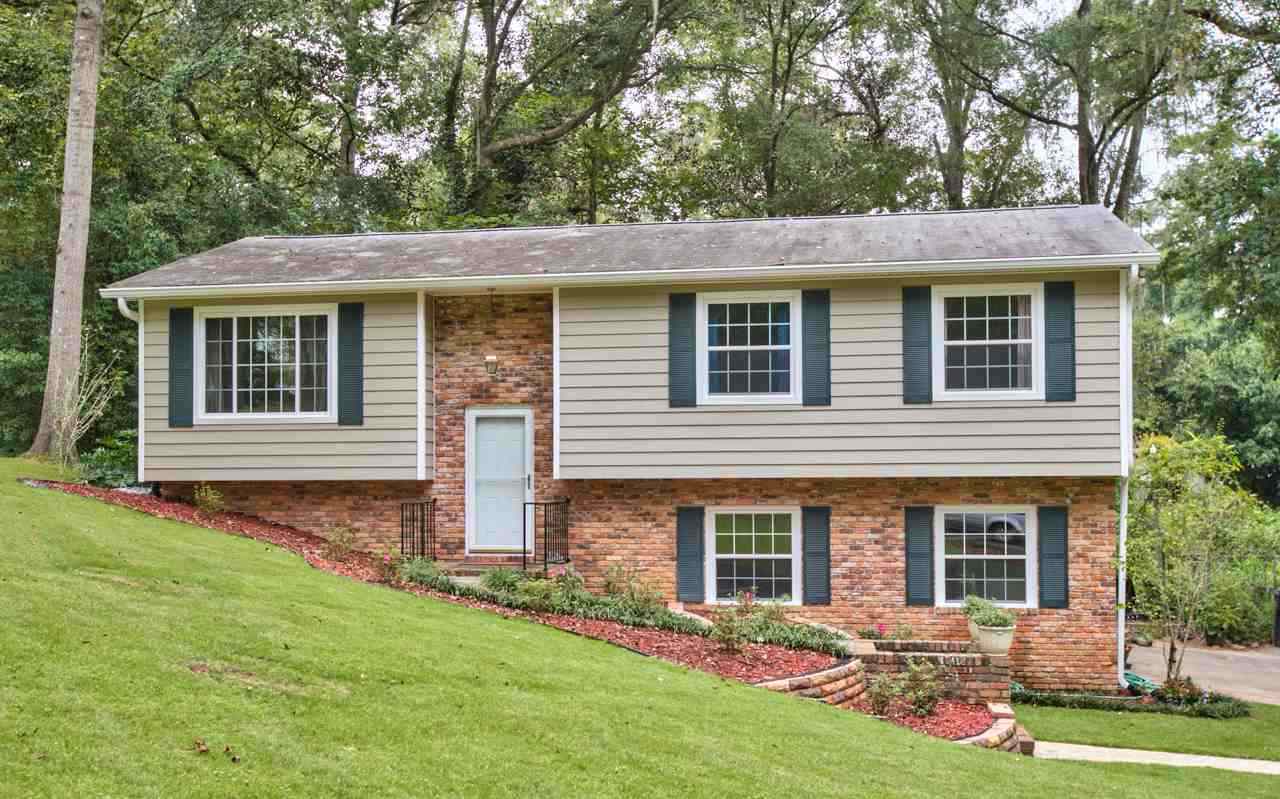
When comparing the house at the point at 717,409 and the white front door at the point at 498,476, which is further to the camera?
the white front door at the point at 498,476

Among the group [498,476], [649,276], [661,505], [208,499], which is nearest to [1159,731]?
[661,505]

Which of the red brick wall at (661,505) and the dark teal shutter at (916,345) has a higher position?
the dark teal shutter at (916,345)

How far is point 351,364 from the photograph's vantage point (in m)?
12.9

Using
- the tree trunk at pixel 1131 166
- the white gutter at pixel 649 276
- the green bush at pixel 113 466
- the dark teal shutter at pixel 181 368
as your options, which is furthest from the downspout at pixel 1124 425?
the green bush at pixel 113 466

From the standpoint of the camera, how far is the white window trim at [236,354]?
13.0 m

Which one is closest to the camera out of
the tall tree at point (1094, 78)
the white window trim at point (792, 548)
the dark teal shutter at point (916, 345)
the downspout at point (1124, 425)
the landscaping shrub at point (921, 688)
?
the landscaping shrub at point (921, 688)

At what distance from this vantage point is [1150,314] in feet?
92.6

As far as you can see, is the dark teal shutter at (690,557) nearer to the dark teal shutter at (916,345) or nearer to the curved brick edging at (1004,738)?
the dark teal shutter at (916,345)

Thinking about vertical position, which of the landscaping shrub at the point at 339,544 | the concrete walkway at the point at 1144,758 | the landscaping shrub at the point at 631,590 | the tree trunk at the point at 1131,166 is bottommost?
the concrete walkway at the point at 1144,758

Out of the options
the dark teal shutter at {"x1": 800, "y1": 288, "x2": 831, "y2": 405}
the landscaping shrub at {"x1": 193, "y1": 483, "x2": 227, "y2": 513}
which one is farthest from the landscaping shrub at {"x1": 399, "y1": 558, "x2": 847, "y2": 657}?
the landscaping shrub at {"x1": 193, "y1": 483, "x2": 227, "y2": 513}

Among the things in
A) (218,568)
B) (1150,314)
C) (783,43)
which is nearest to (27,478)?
(218,568)

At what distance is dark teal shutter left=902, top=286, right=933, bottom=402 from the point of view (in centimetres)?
1201

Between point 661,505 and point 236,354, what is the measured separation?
5603 millimetres

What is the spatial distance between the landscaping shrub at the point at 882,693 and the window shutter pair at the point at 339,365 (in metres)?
6.85
